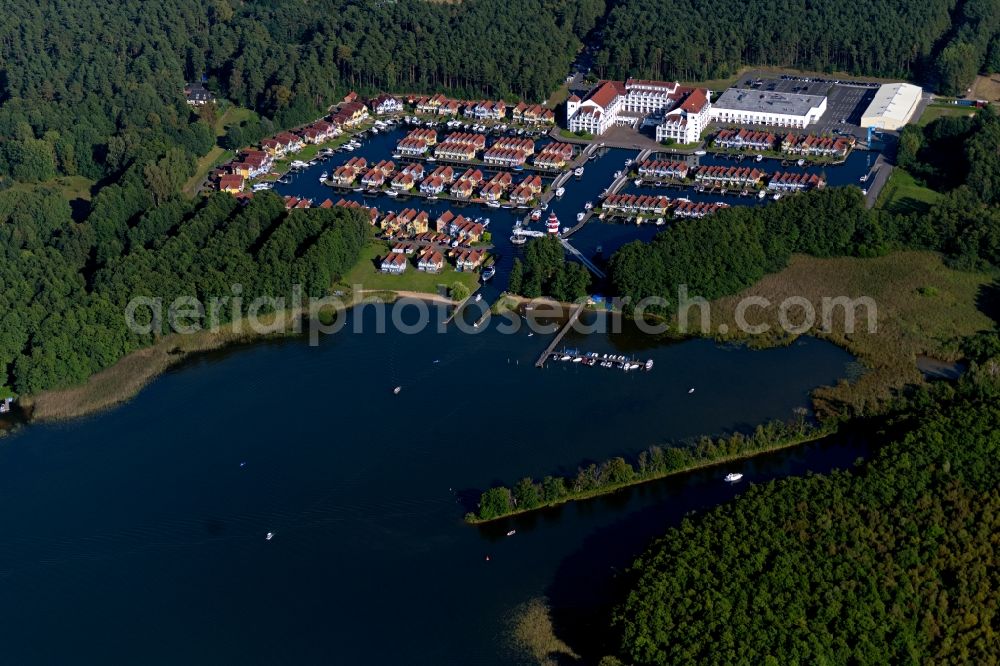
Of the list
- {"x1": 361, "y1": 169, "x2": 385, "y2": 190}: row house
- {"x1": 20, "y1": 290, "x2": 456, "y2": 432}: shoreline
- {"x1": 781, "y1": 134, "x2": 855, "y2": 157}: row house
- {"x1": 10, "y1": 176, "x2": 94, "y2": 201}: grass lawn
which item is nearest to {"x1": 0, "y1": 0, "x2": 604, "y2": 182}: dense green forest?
{"x1": 10, "y1": 176, "x2": 94, "y2": 201}: grass lawn

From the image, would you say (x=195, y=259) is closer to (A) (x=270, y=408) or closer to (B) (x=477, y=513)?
(A) (x=270, y=408)

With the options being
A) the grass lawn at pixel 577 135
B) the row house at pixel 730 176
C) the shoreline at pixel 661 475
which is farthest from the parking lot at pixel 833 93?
the shoreline at pixel 661 475

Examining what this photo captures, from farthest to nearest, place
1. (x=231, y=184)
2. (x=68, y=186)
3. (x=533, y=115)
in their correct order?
(x=533, y=115), (x=68, y=186), (x=231, y=184)

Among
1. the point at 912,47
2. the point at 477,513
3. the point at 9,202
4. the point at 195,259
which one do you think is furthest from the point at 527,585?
the point at 912,47

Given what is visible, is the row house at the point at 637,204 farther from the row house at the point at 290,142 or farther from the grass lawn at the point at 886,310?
the row house at the point at 290,142

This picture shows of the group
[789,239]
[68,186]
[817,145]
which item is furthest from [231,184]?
[817,145]

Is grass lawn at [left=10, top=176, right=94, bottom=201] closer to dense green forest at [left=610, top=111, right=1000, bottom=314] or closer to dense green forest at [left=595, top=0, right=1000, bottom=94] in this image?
dense green forest at [left=610, top=111, right=1000, bottom=314]

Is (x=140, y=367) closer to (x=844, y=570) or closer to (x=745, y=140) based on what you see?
(x=844, y=570)
